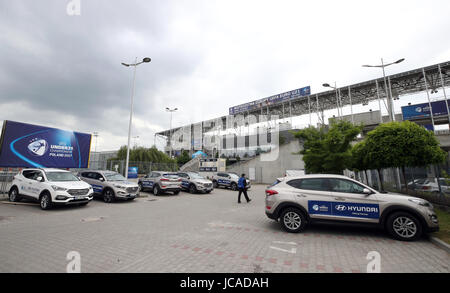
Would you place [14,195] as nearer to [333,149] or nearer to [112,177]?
[112,177]

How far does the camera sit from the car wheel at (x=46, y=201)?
8.59 m

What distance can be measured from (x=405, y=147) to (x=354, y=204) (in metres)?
6.09

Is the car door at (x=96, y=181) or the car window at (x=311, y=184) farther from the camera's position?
the car door at (x=96, y=181)

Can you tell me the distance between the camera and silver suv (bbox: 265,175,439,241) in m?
5.11

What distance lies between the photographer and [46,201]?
870 cm

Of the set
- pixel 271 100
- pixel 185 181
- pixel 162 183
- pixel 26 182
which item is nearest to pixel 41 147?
pixel 26 182

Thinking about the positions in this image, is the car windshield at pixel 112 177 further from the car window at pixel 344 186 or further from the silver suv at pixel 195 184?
the car window at pixel 344 186

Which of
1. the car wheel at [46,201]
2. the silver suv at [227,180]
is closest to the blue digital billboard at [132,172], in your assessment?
the silver suv at [227,180]

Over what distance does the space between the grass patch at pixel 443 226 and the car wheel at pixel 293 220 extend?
10.6ft

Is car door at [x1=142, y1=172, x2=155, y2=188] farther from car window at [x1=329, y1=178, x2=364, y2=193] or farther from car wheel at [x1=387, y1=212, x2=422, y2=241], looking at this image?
car wheel at [x1=387, y1=212, x2=422, y2=241]

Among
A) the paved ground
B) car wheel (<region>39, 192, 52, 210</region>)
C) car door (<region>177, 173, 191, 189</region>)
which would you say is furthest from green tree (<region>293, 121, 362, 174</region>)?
car wheel (<region>39, 192, 52, 210</region>)

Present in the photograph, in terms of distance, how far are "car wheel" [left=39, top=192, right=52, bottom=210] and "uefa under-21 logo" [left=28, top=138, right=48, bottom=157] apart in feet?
18.7

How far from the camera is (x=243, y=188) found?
463 inches
